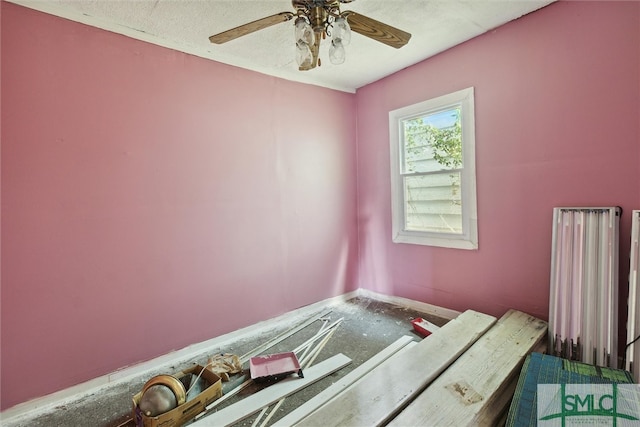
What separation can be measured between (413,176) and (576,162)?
4.65ft

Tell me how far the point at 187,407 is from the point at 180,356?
92 centimetres

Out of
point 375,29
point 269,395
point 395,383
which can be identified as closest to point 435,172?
point 375,29

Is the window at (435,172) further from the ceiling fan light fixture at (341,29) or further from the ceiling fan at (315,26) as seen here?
the ceiling fan light fixture at (341,29)

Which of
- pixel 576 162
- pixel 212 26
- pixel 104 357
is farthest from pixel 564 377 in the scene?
pixel 212 26

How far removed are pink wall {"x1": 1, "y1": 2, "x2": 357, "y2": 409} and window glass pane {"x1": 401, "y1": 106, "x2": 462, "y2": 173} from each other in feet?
3.71

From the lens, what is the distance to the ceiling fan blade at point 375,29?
5.49 ft

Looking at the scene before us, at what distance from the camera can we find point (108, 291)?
2.26m

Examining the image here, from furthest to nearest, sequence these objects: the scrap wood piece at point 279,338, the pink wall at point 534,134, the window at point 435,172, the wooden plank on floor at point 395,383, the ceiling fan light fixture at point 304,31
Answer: the window at point 435,172 → the scrap wood piece at point 279,338 → the pink wall at point 534,134 → the ceiling fan light fixture at point 304,31 → the wooden plank on floor at point 395,383

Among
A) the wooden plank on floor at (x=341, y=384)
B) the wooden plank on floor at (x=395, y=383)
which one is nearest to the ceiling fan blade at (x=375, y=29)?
the wooden plank on floor at (x=395, y=383)

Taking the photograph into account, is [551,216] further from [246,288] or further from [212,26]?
[212,26]

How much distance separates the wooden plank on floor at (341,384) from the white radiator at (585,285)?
1107mm

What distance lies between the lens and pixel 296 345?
106 inches

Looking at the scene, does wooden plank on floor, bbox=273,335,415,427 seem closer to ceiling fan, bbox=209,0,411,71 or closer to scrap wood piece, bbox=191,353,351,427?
scrap wood piece, bbox=191,353,351,427

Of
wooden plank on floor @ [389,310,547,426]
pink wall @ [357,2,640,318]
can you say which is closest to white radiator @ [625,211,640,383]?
pink wall @ [357,2,640,318]
